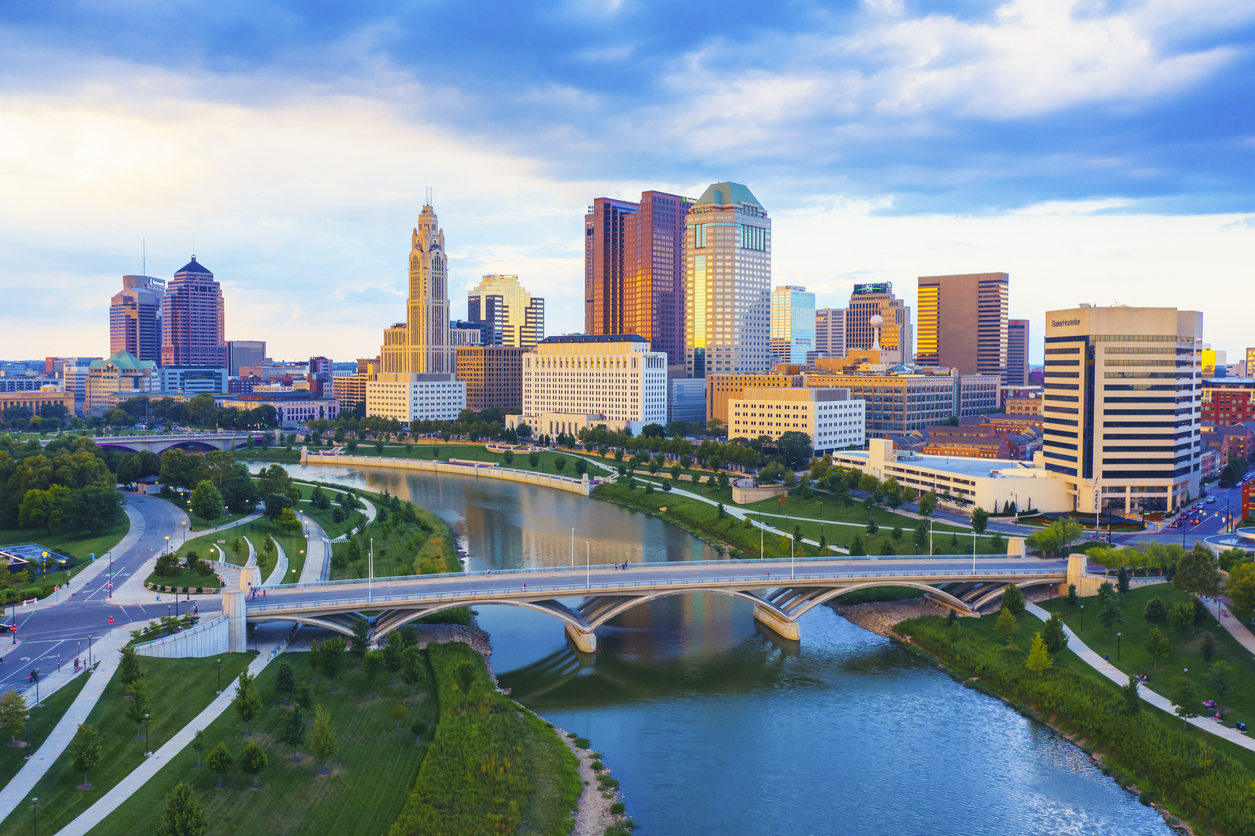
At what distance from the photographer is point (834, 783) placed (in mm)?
41562

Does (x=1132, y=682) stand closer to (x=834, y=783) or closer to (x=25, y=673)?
(x=834, y=783)

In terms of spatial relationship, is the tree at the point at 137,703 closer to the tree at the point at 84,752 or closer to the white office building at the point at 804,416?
the tree at the point at 84,752

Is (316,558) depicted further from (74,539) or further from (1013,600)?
(1013,600)

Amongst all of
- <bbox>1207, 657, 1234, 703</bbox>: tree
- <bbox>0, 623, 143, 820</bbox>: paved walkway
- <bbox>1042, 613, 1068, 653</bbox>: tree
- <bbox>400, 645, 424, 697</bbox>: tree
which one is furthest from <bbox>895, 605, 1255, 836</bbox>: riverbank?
<bbox>0, 623, 143, 820</bbox>: paved walkway

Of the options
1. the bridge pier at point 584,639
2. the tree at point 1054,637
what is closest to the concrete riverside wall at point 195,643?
the bridge pier at point 584,639

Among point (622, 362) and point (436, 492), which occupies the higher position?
point (622, 362)

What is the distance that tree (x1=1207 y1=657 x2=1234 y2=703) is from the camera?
45.1 m

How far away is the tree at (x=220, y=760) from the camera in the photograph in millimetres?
36875

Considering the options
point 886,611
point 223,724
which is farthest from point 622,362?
point 223,724

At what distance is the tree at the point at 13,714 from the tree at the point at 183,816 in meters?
9.15

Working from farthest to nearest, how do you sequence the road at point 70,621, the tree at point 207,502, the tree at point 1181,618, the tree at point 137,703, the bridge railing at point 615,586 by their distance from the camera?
the tree at point 207,502
the bridge railing at point 615,586
the tree at point 1181,618
the road at point 70,621
the tree at point 137,703

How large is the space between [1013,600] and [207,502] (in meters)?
66.0

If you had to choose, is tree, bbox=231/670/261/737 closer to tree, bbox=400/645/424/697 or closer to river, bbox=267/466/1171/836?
tree, bbox=400/645/424/697

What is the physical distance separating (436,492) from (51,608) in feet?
239
